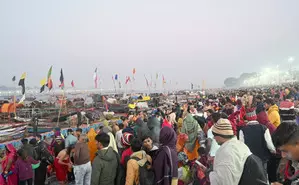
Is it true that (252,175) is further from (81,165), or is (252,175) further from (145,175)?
(81,165)

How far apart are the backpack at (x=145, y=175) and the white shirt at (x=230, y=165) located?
3.75ft

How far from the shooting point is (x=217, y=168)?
6.86ft

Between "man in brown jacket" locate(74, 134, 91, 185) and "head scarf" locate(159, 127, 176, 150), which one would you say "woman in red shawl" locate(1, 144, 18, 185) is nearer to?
"man in brown jacket" locate(74, 134, 91, 185)

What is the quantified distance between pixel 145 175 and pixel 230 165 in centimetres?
133

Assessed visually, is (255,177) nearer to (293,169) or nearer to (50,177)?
(293,169)

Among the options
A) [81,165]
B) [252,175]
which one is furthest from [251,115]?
[81,165]

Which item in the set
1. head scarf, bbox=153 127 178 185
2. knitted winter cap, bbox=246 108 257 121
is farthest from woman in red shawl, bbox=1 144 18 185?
knitted winter cap, bbox=246 108 257 121

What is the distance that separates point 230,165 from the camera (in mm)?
2027

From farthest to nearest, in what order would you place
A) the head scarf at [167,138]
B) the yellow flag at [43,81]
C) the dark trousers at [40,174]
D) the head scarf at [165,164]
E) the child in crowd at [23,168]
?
the yellow flag at [43,81] → the dark trousers at [40,174] → the child in crowd at [23,168] → the head scarf at [167,138] → the head scarf at [165,164]

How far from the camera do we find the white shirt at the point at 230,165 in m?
2.01

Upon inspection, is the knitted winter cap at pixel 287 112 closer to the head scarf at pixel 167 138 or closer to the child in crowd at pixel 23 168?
the head scarf at pixel 167 138

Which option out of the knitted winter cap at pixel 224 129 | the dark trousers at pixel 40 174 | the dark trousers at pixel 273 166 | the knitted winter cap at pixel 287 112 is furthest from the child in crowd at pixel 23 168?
the knitted winter cap at pixel 287 112

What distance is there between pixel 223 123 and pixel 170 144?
1150 millimetres

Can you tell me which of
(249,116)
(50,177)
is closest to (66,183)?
(50,177)
